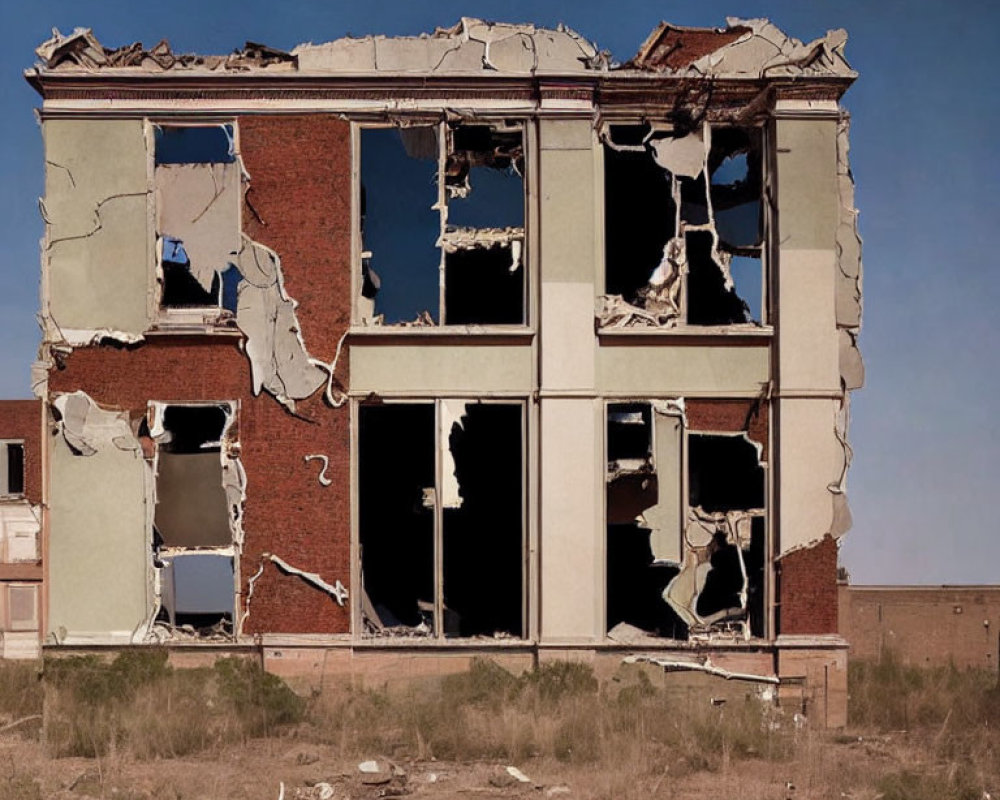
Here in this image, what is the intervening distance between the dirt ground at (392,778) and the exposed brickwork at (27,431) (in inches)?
407

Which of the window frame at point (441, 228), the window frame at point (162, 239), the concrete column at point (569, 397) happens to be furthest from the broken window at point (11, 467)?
the concrete column at point (569, 397)

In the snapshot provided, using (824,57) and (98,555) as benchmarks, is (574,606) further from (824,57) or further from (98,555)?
(824,57)

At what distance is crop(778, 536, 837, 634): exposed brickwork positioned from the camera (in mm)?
14562

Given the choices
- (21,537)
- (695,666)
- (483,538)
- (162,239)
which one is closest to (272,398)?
(162,239)

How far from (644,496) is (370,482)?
128 inches

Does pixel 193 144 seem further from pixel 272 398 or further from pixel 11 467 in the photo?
pixel 11 467

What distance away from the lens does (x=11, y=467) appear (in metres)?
22.9

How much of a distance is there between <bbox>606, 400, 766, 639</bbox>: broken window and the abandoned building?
0.04 m

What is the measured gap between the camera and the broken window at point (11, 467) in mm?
22781

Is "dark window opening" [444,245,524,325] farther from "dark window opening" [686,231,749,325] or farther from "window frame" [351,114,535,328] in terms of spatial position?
"dark window opening" [686,231,749,325]

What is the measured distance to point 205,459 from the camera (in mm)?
14727

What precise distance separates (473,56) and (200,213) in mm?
3704

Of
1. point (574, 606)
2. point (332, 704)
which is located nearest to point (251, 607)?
point (332, 704)

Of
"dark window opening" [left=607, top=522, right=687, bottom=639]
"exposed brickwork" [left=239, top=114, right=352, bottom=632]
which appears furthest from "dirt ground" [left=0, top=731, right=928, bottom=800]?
"dark window opening" [left=607, top=522, right=687, bottom=639]
